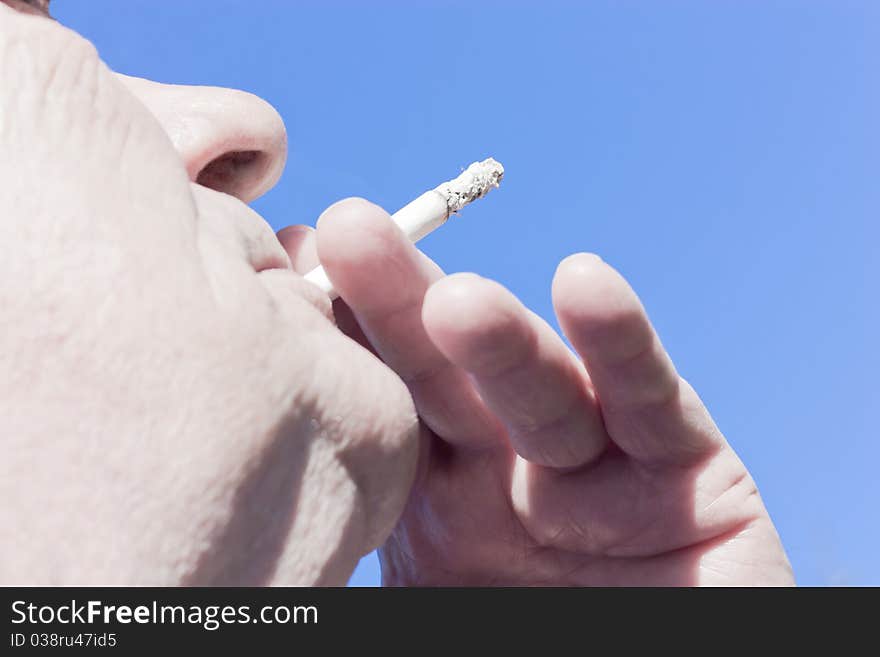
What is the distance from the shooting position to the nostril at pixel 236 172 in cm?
84

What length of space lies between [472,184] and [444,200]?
0.19 ft

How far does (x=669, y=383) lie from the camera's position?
925 mm

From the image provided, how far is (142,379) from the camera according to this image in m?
0.55

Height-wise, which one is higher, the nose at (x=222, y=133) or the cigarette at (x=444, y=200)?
the nose at (x=222, y=133)

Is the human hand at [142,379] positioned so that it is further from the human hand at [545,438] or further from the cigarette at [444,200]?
the cigarette at [444,200]

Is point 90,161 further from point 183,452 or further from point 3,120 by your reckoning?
point 183,452

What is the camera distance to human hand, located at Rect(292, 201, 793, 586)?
82 cm

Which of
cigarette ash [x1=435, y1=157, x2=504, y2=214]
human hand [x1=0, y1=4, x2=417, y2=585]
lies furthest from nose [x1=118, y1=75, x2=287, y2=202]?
cigarette ash [x1=435, y1=157, x2=504, y2=214]

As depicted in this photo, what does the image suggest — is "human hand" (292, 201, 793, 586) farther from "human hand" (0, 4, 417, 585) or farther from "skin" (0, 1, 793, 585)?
"human hand" (0, 4, 417, 585)

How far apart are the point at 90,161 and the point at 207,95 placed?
9.6 inches

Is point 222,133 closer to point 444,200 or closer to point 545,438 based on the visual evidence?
point 444,200

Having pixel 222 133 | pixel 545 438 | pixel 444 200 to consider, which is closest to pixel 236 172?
pixel 222 133

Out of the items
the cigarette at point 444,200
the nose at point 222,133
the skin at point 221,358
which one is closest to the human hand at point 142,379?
the skin at point 221,358
